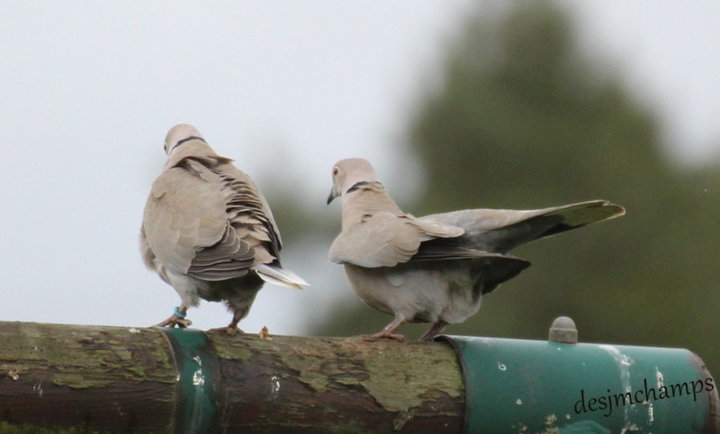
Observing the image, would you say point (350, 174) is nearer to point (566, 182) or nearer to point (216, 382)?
point (216, 382)

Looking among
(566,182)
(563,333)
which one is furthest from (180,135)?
(566,182)

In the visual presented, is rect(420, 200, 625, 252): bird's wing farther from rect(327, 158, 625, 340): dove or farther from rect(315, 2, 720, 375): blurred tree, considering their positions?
rect(315, 2, 720, 375): blurred tree

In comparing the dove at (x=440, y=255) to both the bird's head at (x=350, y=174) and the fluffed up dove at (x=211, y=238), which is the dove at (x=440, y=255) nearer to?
the fluffed up dove at (x=211, y=238)

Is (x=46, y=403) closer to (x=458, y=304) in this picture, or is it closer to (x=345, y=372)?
(x=345, y=372)

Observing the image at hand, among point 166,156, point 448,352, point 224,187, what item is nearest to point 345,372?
point 448,352

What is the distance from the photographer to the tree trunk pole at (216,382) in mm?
3885

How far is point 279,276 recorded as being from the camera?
513 centimetres

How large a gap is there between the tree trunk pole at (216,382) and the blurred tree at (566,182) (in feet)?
45.7

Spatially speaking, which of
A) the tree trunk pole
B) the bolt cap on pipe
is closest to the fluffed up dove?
the tree trunk pole

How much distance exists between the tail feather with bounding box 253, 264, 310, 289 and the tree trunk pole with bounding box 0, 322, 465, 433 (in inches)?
16.1

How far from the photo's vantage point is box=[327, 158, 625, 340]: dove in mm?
5598

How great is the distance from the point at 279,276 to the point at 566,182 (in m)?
15.8

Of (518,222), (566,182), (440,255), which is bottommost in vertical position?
(440,255)

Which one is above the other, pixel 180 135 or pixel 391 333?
pixel 180 135
